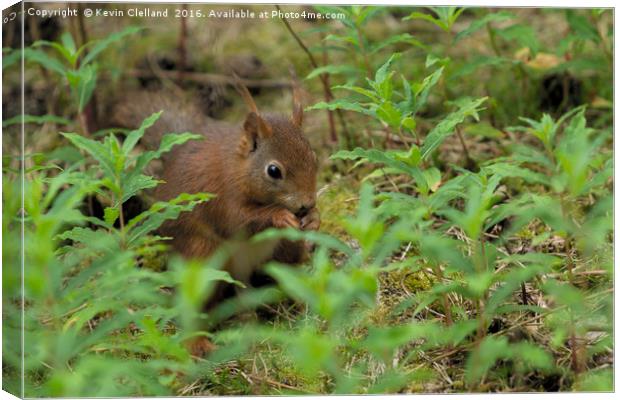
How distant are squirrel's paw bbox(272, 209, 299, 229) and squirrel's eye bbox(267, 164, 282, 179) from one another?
0.53 ft

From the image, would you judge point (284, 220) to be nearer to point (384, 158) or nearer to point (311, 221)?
point (311, 221)

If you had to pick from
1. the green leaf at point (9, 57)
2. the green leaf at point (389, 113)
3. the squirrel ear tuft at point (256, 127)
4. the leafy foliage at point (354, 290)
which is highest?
the green leaf at point (9, 57)

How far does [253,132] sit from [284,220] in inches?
18.1

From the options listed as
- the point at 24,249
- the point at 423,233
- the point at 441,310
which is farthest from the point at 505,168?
the point at 24,249

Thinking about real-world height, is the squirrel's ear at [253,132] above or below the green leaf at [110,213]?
above

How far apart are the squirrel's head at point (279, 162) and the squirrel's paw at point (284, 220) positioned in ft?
0.14

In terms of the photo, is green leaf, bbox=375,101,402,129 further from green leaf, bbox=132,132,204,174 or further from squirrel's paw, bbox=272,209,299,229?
green leaf, bbox=132,132,204,174

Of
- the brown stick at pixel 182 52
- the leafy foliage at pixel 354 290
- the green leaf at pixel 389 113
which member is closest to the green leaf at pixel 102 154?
the leafy foliage at pixel 354 290

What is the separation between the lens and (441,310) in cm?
405

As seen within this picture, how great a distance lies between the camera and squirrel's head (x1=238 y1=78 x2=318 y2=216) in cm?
436

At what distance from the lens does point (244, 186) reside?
14.9 ft

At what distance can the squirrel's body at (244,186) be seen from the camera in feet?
14.3

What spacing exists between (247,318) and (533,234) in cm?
145

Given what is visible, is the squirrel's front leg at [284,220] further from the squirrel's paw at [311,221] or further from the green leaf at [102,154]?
the green leaf at [102,154]
